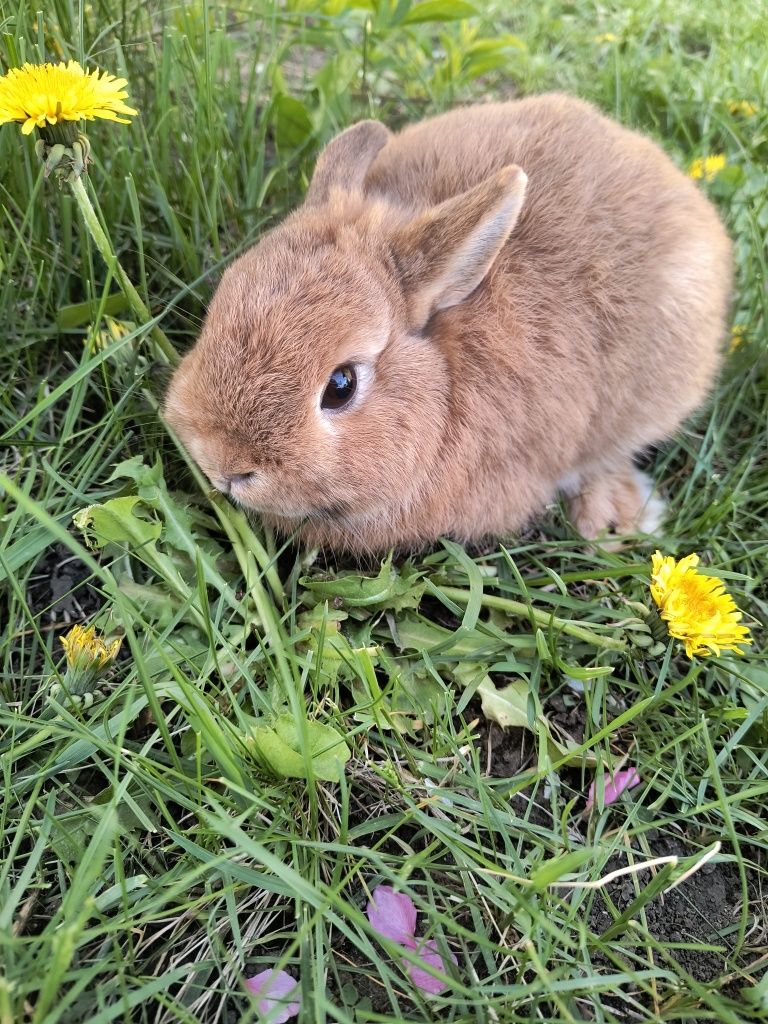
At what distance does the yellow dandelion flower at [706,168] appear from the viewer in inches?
136

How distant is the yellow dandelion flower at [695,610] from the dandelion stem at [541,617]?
20 centimetres

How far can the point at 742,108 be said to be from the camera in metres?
3.86

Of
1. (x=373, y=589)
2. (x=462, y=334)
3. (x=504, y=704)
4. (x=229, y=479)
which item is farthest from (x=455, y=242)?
(x=504, y=704)

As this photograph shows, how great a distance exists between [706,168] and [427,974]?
141 inches

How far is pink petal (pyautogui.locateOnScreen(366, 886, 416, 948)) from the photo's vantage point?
5.73 ft

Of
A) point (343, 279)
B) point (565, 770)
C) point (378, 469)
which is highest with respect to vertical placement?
point (343, 279)

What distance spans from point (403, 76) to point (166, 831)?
407cm

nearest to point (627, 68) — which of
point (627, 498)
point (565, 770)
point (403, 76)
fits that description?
point (403, 76)

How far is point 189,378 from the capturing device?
2.12 metres

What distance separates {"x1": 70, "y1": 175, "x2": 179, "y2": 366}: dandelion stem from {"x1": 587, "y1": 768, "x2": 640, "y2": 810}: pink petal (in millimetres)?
1923

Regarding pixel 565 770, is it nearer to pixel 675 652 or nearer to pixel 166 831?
pixel 675 652

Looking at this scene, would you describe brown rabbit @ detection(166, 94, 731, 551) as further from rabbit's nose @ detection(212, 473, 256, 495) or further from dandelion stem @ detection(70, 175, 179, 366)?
dandelion stem @ detection(70, 175, 179, 366)

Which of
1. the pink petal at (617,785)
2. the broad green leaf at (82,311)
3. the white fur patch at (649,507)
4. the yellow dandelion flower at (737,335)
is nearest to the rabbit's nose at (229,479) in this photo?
the broad green leaf at (82,311)

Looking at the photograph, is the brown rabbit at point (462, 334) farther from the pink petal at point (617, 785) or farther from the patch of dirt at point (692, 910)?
the patch of dirt at point (692, 910)
